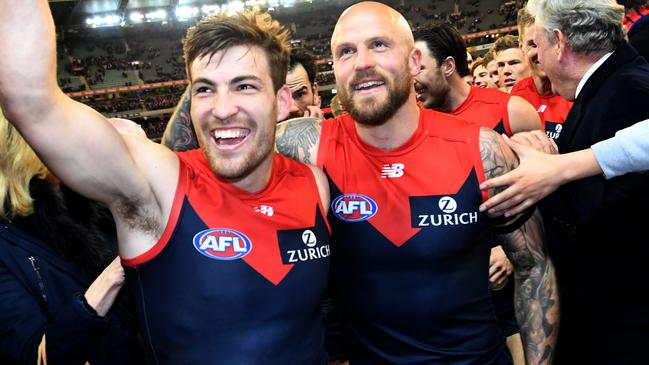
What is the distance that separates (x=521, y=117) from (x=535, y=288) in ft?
4.81

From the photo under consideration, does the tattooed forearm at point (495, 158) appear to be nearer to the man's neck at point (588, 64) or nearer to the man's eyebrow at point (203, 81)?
the man's neck at point (588, 64)

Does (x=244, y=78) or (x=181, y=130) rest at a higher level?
(x=244, y=78)

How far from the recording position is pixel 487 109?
3.65 metres

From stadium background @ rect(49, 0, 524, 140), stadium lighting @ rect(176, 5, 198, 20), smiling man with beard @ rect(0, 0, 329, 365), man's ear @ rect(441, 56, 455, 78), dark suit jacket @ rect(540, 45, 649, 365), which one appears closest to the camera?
smiling man with beard @ rect(0, 0, 329, 365)

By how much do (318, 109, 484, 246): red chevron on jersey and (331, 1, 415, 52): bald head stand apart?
406mm

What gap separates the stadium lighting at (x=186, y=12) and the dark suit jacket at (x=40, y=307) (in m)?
33.2

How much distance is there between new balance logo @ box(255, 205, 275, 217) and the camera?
1.94 meters

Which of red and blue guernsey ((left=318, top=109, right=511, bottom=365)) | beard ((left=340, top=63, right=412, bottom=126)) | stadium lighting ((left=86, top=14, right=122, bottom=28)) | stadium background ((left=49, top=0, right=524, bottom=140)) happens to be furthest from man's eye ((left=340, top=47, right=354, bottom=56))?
stadium lighting ((left=86, top=14, right=122, bottom=28))

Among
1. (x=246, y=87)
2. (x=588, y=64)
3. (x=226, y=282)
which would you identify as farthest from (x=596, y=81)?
(x=226, y=282)

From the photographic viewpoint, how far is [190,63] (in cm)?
201

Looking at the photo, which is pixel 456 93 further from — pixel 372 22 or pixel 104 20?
pixel 104 20

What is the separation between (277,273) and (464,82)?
264 cm

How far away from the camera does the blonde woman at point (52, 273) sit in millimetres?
1797

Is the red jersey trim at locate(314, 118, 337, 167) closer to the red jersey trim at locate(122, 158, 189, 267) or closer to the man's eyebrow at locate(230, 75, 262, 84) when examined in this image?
the man's eyebrow at locate(230, 75, 262, 84)
